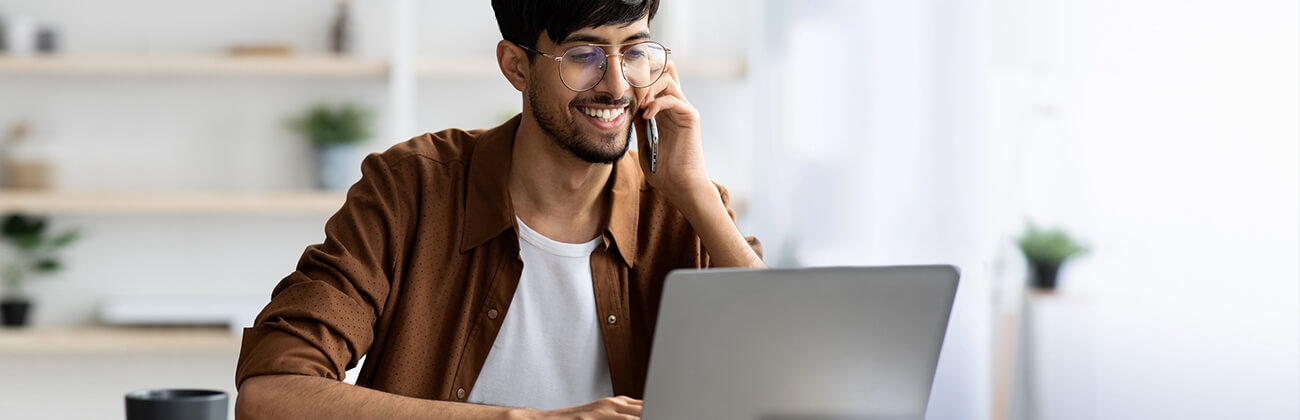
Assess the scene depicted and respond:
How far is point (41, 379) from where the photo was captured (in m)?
3.54

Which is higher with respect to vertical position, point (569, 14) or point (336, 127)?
point (569, 14)

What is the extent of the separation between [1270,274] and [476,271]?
1.55 m

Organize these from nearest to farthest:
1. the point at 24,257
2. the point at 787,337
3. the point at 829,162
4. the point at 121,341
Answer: the point at 787,337 < the point at 829,162 < the point at 121,341 < the point at 24,257

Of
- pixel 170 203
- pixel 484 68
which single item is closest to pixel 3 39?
pixel 170 203

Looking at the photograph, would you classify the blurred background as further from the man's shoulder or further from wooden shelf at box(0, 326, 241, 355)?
the man's shoulder

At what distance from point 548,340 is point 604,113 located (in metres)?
0.31

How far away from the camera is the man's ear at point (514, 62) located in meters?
1.49

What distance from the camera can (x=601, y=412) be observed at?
1083mm

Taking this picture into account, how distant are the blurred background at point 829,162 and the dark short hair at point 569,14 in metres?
1.40

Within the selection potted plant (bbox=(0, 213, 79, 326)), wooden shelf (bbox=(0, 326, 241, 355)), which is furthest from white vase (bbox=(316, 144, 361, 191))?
potted plant (bbox=(0, 213, 79, 326))

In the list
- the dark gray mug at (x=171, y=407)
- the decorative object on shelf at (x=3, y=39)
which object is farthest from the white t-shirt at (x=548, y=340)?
the decorative object on shelf at (x=3, y=39)

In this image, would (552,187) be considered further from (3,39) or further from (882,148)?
(3,39)

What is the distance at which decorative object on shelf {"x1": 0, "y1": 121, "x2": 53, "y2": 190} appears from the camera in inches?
132

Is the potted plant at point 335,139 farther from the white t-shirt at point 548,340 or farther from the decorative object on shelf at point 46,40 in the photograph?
the white t-shirt at point 548,340
